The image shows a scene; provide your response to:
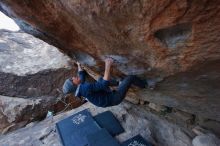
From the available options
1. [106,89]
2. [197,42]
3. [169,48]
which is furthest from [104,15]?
[106,89]

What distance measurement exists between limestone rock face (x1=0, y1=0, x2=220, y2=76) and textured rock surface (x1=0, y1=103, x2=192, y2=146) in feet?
4.73

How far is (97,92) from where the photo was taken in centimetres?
328

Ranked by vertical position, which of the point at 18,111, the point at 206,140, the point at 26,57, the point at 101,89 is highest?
the point at 26,57

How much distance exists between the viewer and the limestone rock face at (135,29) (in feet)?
4.97

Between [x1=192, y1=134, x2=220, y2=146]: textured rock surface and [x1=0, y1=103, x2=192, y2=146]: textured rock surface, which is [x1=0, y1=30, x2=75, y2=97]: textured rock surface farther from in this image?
[x1=192, y1=134, x2=220, y2=146]: textured rock surface

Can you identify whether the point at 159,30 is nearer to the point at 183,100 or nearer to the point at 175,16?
the point at 175,16

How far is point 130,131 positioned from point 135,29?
2.56 m

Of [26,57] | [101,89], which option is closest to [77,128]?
[101,89]

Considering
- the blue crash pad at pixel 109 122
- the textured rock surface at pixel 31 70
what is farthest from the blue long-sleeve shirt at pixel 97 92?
the textured rock surface at pixel 31 70

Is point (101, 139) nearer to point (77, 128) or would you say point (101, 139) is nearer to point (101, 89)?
point (77, 128)

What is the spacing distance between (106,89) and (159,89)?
758 mm

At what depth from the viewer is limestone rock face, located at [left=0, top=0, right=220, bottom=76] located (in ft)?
4.97

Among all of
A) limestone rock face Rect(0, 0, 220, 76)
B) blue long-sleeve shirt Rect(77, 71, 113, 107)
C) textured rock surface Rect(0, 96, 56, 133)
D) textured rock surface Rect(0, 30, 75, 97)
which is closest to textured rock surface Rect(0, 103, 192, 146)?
textured rock surface Rect(0, 96, 56, 133)

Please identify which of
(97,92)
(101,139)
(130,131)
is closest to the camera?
(97,92)
